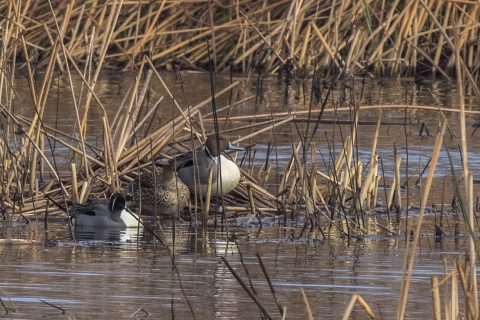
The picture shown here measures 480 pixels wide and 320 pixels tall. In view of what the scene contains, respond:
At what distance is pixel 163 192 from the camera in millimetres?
6832

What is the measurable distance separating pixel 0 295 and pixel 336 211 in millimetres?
2689

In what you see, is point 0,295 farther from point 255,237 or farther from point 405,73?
point 405,73

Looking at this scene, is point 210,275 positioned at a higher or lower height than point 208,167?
lower

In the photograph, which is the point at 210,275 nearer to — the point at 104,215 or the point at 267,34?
the point at 104,215

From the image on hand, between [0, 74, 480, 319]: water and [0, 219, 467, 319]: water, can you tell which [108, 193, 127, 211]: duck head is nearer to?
[0, 74, 480, 319]: water

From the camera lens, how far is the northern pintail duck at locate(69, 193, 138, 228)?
6.35 metres

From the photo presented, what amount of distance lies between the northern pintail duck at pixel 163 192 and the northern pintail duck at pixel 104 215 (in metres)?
0.32

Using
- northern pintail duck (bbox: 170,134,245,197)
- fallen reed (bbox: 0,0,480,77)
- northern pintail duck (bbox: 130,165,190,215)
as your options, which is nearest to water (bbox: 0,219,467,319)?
northern pintail duck (bbox: 130,165,190,215)

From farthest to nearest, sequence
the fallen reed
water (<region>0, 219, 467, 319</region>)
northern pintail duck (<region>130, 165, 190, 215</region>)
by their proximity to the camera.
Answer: the fallen reed
northern pintail duck (<region>130, 165, 190, 215</region>)
water (<region>0, 219, 467, 319</region>)

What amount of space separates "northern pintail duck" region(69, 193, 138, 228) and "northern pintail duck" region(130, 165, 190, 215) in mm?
321

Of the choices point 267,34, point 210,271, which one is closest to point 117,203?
point 210,271

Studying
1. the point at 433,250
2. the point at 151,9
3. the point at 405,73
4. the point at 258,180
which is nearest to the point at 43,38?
the point at 151,9

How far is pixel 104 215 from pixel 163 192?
56cm

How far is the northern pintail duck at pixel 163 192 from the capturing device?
684 cm
